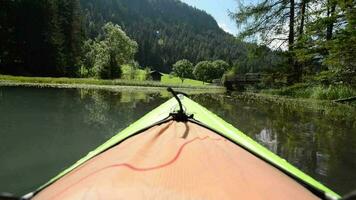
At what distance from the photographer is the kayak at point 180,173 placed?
188 centimetres

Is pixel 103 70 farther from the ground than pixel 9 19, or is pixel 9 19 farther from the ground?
Result: pixel 9 19

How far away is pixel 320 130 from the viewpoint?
Answer: 8258 millimetres

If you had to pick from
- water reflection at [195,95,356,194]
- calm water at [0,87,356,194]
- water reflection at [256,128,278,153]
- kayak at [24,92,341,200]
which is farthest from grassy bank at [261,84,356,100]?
kayak at [24,92,341,200]

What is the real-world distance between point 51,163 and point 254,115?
7219 millimetres

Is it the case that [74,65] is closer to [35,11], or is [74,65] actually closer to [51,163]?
[35,11]

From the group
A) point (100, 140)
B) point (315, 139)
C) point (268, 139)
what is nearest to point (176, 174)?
point (100, 140)

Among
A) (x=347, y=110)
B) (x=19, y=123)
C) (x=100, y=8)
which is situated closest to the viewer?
(x=19, y=123)

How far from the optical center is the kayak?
6.17ft

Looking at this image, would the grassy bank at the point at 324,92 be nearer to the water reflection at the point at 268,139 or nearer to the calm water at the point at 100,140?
the calm water at the point at 100,140

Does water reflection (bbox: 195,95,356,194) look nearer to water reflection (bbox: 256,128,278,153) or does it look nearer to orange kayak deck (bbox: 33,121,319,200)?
water reflection (bbox: 256,128,278,153)

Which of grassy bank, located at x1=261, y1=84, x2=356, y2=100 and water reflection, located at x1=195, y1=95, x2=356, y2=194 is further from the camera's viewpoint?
grassy bank, located at x1=261, y1=84, x2=356, y2=100

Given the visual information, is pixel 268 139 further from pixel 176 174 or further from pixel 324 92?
pixel 324 92

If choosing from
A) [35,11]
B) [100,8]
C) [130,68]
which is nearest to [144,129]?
[35,11]

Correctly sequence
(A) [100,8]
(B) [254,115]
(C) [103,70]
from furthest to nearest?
(A) [100,8] < (C) [103,70] < (B) [254,115]
